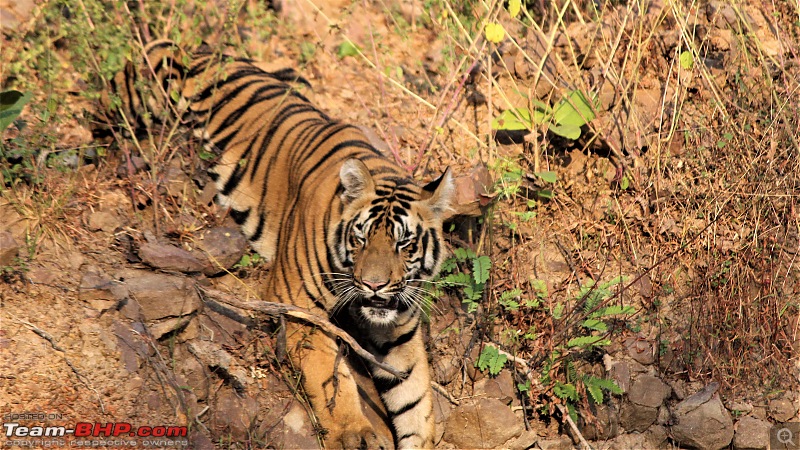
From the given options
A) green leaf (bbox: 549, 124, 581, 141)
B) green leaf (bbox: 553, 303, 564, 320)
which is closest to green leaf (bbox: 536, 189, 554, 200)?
green leaf (bbox: 549, 124, 581, 141)

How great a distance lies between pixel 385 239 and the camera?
3975mm

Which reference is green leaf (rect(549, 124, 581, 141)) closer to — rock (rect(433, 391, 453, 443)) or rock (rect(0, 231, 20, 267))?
rock (rect(433, 391, 453, 443))

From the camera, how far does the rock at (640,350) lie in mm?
4762

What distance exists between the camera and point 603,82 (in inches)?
210

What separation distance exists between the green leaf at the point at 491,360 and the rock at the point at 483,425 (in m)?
0.17

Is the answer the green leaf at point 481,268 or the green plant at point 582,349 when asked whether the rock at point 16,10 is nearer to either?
the green leaf at point 481,268

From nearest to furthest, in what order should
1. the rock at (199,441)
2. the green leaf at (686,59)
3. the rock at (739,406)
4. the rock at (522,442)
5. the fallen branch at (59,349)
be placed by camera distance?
the fallen branch at (59,349), the rock at (199,441), the rock at (522,442), the rock at (739,406), the green leaf at (686,59)

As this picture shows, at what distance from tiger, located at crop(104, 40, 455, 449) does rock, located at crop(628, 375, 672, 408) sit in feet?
3.88

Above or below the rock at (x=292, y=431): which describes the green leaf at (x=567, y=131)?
above

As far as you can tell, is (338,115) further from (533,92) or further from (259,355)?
(259,355)

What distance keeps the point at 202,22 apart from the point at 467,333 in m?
2.97

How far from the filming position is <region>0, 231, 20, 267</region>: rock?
3703 millimetres

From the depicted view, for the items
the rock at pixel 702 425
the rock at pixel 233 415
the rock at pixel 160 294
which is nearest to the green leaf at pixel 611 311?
the rock at pixel 702 425

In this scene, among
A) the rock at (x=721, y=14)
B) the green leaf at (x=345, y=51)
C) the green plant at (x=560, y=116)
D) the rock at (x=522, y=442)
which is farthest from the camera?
the green leaf at (x=345, y=51)
